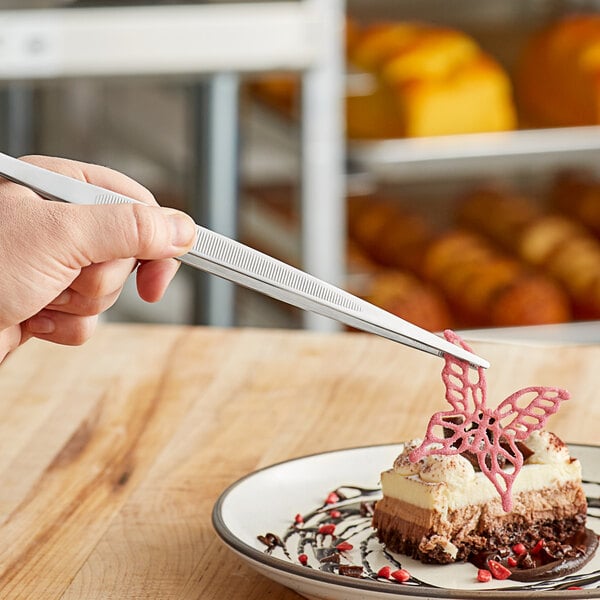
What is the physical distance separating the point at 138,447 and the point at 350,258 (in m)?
1.53

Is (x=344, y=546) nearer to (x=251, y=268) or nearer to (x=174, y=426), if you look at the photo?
(x=251, y=268)

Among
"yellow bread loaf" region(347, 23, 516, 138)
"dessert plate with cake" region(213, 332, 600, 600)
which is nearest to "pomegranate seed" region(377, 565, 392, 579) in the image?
"dessert plate with cake" region(213, 332, 600, 600)

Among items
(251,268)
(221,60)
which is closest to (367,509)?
(251,268)

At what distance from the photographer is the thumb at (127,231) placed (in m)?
0.75

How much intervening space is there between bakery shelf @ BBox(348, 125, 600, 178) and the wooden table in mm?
929

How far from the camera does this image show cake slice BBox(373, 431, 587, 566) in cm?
79

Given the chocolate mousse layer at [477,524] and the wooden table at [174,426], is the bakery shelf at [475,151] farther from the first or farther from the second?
the chocolate mousse layer at [477,524]

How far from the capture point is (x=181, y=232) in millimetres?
758

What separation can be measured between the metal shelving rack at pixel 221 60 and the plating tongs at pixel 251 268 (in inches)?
52.6

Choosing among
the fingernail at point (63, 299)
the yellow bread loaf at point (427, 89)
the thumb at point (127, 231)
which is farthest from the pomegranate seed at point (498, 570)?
the yellow bread loaf at point (427, 89)

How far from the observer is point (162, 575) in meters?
0.80

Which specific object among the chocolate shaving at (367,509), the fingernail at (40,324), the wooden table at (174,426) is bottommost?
the wooden table at (174,426)

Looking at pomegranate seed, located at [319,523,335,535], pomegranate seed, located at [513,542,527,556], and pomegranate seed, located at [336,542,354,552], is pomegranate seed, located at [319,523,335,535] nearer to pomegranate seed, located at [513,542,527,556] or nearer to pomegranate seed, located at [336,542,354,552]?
pomegranate seed, located at [336,542,354,552]

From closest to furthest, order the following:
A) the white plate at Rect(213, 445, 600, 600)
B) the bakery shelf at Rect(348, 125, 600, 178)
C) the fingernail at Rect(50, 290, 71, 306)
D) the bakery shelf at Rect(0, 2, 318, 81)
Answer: the white plate at Rect(213, 445, 600, 600)
the fingernail at Rect(50, 290, 71, 306)
the bakery shelf at Rect(0, 2, 318, 81)
the bakery shelf at Rect(348, 125, 600, 178)
